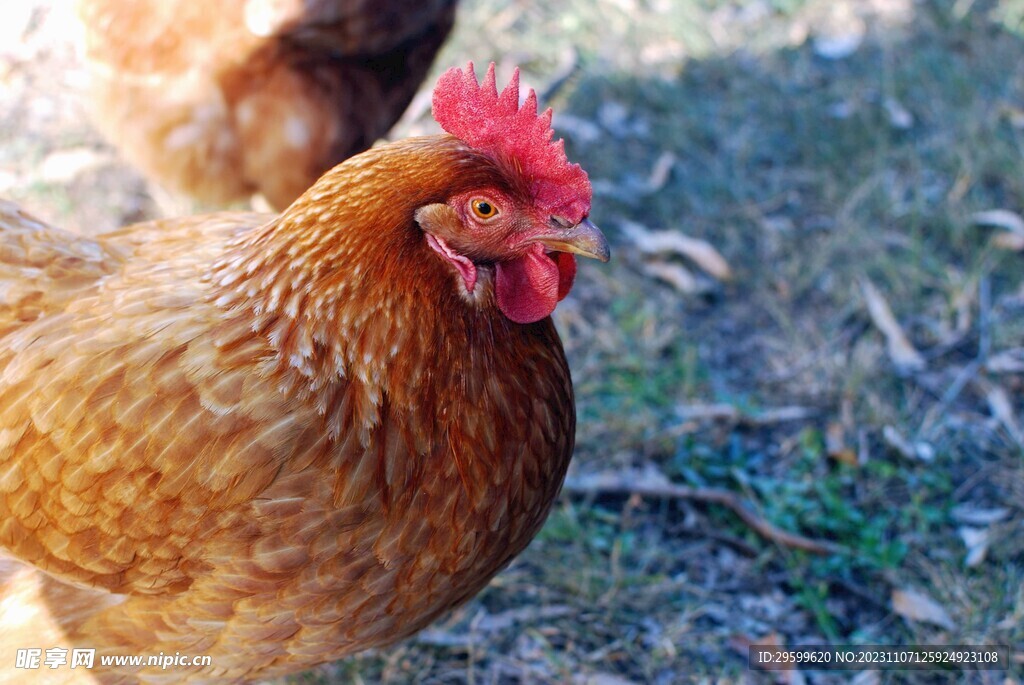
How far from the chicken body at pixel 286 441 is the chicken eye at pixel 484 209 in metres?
0.03

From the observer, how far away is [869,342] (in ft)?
10.3

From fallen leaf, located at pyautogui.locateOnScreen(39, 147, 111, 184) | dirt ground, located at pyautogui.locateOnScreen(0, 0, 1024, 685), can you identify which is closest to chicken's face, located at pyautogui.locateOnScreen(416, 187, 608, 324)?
dirt ground, located at pyautogui.locateOnScreen(0, 0, 1024, 685)

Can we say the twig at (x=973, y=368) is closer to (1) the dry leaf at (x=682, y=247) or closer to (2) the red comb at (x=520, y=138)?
(1) the dry leaf at (x=682, y=247)

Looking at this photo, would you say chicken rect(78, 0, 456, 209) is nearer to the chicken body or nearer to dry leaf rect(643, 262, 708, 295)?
dry leaf rect(643, 262, 708, 295)

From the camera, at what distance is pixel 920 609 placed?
2301 mm

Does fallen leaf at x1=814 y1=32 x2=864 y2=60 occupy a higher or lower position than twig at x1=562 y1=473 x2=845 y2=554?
higher

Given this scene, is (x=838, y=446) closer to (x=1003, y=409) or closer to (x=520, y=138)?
(x=1003, y=409)

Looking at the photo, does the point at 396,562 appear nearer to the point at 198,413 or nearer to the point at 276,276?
the point at 198,413

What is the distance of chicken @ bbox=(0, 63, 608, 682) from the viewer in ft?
4.81

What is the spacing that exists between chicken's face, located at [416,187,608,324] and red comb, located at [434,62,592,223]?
31 mm

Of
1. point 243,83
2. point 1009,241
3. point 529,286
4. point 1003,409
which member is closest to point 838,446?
point 1003,409

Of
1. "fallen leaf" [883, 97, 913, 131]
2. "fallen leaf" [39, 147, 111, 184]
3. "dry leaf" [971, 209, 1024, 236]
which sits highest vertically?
"fallen leaf" [883, 97, 913, 131]

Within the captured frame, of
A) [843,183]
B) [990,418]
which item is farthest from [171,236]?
[843,183]

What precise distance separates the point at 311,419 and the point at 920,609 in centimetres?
171
